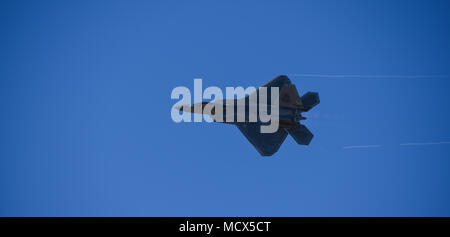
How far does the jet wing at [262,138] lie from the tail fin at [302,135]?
152cm

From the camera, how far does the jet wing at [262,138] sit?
37.4 metres

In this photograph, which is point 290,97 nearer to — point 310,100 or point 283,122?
point 310,100

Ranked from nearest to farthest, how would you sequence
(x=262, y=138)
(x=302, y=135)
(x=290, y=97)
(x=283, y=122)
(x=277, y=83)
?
(x=290, y=97) → (x=283, y=122) → (x=302, y=135) → (x=262, y=138) → (x=277, y=83)

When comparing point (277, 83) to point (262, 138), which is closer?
point (262, 138)

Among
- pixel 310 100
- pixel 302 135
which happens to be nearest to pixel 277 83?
pixel 310 100

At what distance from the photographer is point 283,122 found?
36656 mm

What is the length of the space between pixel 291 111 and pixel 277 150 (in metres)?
4.80

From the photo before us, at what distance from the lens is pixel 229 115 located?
3716cm

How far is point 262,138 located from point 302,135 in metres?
4.57

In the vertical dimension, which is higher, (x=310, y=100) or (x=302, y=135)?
(x=310, y=100)

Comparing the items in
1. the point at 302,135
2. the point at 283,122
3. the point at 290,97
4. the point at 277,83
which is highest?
the point at 277,83

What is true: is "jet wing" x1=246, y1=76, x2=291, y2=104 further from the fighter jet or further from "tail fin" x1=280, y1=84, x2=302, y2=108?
"tail fin" x1=280, y1=84, x2=302, y2=108

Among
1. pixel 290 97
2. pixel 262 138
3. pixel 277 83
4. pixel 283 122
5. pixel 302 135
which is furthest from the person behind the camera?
pixel 277 83
